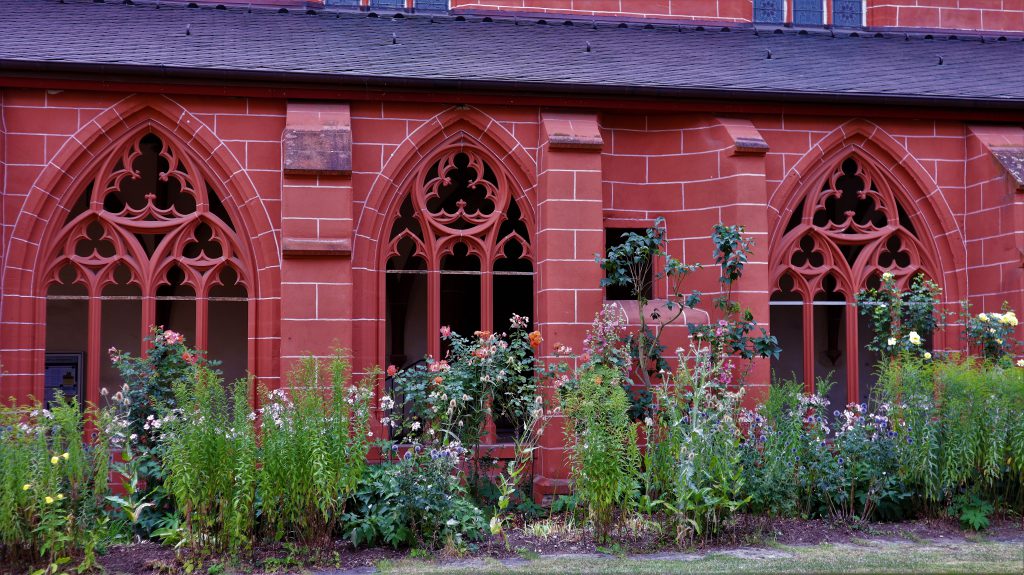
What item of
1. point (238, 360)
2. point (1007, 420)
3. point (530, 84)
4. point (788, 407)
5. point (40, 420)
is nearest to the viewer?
point (40, 420)

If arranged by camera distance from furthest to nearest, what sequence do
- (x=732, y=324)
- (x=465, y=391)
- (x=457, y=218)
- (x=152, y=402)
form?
(x=457, y=218) < (x=732, y=324) < (x=465, y=391) < (x=152, y=402)

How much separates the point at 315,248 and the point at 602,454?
323cm

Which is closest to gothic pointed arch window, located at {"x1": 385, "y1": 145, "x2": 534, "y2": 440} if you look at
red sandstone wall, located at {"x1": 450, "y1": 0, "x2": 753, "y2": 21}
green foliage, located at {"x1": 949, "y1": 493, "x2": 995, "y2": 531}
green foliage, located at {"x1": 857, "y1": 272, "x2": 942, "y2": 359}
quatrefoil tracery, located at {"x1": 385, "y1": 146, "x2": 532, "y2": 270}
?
quatrefoil tracery, located at {"x1": 385, "y1": 146, "x2": 532, "y2": 270}

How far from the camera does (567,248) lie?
28.7 ft

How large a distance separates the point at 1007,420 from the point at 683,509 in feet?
8.36

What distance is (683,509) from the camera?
6617mm

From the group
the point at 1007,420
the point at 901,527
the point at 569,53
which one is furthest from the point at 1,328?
the point at 1007,420

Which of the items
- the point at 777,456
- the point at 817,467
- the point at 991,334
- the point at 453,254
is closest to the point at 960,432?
the point at 817,467

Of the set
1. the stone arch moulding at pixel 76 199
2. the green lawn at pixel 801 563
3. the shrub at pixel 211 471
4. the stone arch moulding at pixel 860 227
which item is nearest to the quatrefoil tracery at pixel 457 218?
Result: the stone arch moulding at pixel 76 199

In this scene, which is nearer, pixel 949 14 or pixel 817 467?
pixel 817 467

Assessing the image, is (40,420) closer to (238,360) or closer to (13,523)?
(13,523)

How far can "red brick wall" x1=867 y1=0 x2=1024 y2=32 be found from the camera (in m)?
12.1

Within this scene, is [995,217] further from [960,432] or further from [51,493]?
[51,493]

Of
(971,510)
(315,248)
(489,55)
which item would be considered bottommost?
A: (971,510)
